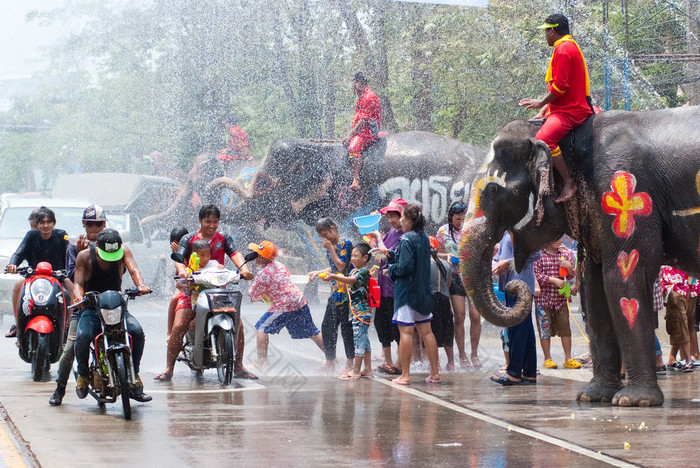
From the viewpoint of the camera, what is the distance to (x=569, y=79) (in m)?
8.67

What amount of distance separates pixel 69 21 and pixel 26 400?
20899 mm

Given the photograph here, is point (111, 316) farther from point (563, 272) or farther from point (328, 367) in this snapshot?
point (563, 272)

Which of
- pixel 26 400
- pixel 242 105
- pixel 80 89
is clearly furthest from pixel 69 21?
pixel 26 400

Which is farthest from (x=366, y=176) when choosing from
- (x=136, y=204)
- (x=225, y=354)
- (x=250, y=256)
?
(x=136, y=204)

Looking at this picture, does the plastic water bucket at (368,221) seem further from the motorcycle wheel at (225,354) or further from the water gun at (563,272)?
the motorcycle wheel at (225,354)

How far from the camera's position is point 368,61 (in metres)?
20.1

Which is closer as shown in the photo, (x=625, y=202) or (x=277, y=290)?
(x=625, y=202)

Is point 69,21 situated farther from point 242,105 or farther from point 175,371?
point 175,371

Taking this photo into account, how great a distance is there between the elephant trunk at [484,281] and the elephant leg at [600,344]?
0.62 m

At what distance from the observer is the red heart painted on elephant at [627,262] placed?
8617 mm

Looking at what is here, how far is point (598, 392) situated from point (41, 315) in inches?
191

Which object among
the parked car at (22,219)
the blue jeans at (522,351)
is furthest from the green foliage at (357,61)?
the blue jeans at (522,351)

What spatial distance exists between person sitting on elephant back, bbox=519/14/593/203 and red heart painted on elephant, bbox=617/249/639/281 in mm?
602

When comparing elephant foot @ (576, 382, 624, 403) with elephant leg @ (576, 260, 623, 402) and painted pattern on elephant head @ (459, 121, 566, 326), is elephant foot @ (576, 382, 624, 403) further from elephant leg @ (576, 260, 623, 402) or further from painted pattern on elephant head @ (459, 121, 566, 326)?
painted pattern on elephant head @ (459, 121, 566, 326)
